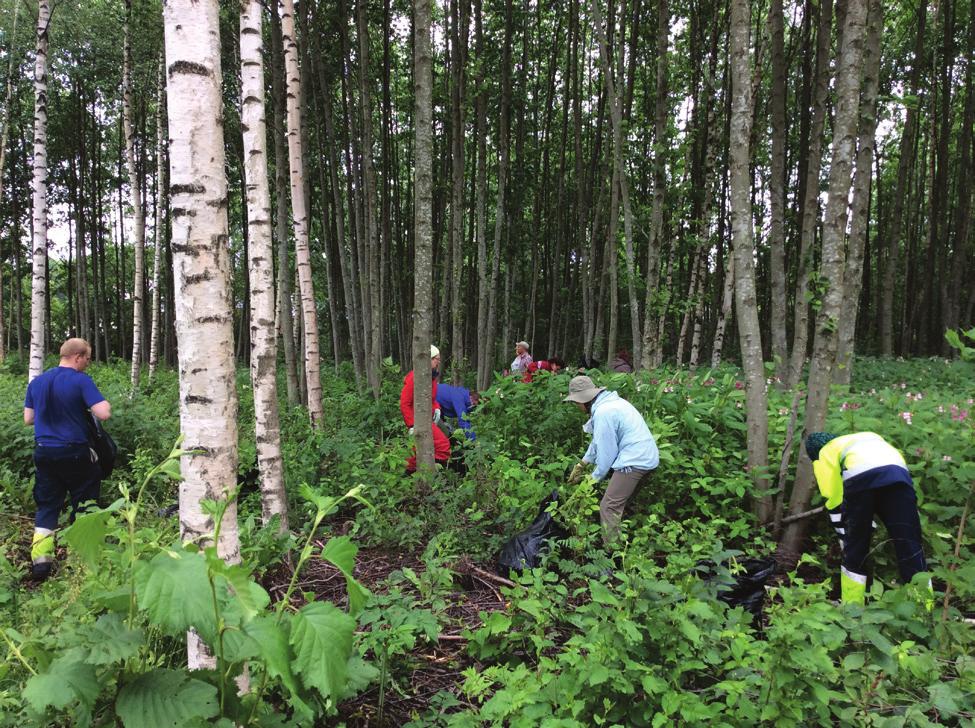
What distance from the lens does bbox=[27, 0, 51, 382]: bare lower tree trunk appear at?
8430 mm

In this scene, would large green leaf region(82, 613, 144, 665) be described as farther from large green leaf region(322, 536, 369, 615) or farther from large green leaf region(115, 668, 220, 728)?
large green leaf region(322, 536, 369, 615)

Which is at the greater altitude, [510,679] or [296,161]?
[296,161]

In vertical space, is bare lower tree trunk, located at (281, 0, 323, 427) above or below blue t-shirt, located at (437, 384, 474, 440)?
above

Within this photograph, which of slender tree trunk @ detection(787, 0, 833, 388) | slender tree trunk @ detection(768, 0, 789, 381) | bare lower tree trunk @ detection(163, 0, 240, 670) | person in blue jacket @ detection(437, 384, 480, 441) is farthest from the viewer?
slender tree trunk @ detection(768, 0, 789, 381)

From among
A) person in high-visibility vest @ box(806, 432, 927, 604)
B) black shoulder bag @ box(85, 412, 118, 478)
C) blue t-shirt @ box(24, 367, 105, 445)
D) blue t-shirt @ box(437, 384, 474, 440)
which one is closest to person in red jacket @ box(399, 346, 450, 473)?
blue t-shirt @ box(437, 384, 474, 440)

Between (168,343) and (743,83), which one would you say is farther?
(168,343)

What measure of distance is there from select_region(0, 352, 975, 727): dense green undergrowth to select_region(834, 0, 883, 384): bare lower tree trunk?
1.43 m

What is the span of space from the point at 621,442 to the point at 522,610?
2.01m

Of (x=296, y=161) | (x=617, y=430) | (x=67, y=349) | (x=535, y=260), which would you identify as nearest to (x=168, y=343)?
(x=535, y=260)

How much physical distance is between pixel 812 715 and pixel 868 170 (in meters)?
6.52

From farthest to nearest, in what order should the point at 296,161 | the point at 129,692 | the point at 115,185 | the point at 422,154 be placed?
the point at 115,185
the point at 296,161
the point at 422,154
the point at 129,692

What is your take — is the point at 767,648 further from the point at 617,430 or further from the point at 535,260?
the point at 535,260

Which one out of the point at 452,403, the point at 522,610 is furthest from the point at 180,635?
the point at 452,403

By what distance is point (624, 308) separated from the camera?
2456 centimetres
